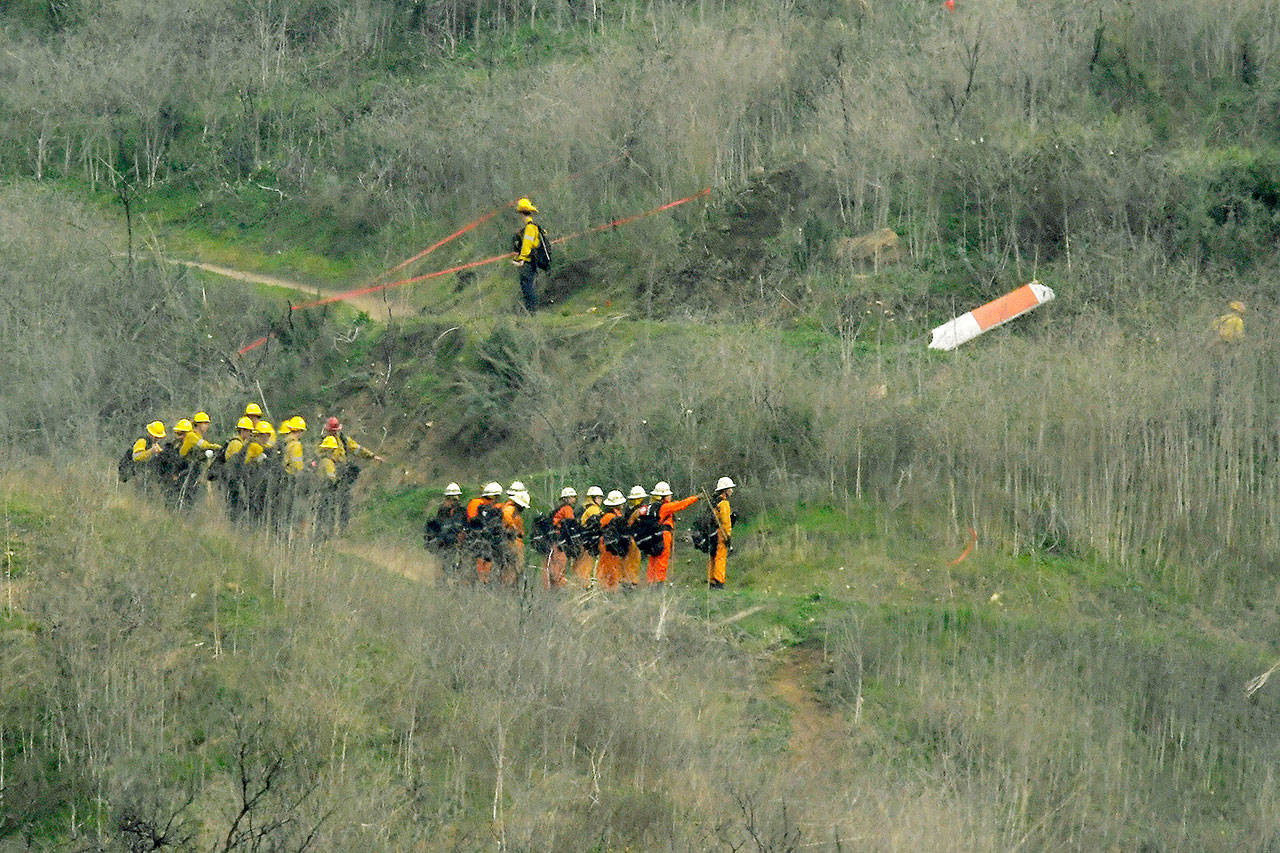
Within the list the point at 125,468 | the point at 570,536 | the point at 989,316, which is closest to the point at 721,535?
the point at 570,536

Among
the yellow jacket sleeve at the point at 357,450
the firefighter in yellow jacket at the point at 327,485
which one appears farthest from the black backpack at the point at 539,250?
the firefighter in yellow jacket at the point at 327,485

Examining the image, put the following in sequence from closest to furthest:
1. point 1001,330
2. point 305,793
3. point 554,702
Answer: point 305,793 → point 554,702 → point 1001,330

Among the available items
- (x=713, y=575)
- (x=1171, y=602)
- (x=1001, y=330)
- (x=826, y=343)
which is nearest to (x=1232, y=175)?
(x=1001, y=330)

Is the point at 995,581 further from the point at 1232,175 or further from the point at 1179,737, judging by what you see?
the point at 1232,175

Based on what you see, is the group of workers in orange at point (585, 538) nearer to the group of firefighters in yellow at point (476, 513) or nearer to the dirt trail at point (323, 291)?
the group of firefighters in yellow at point (476, 513)

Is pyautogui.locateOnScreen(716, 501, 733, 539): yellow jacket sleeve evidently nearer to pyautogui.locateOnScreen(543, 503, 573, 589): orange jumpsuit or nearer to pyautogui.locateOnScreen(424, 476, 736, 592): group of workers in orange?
pyautogui.locateOnScreen(424, 476, 736, 592): group of workers in orange

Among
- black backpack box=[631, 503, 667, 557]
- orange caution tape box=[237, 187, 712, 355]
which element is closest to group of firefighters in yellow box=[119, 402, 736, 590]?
black backpack box=[631, 503, 667, 557]
